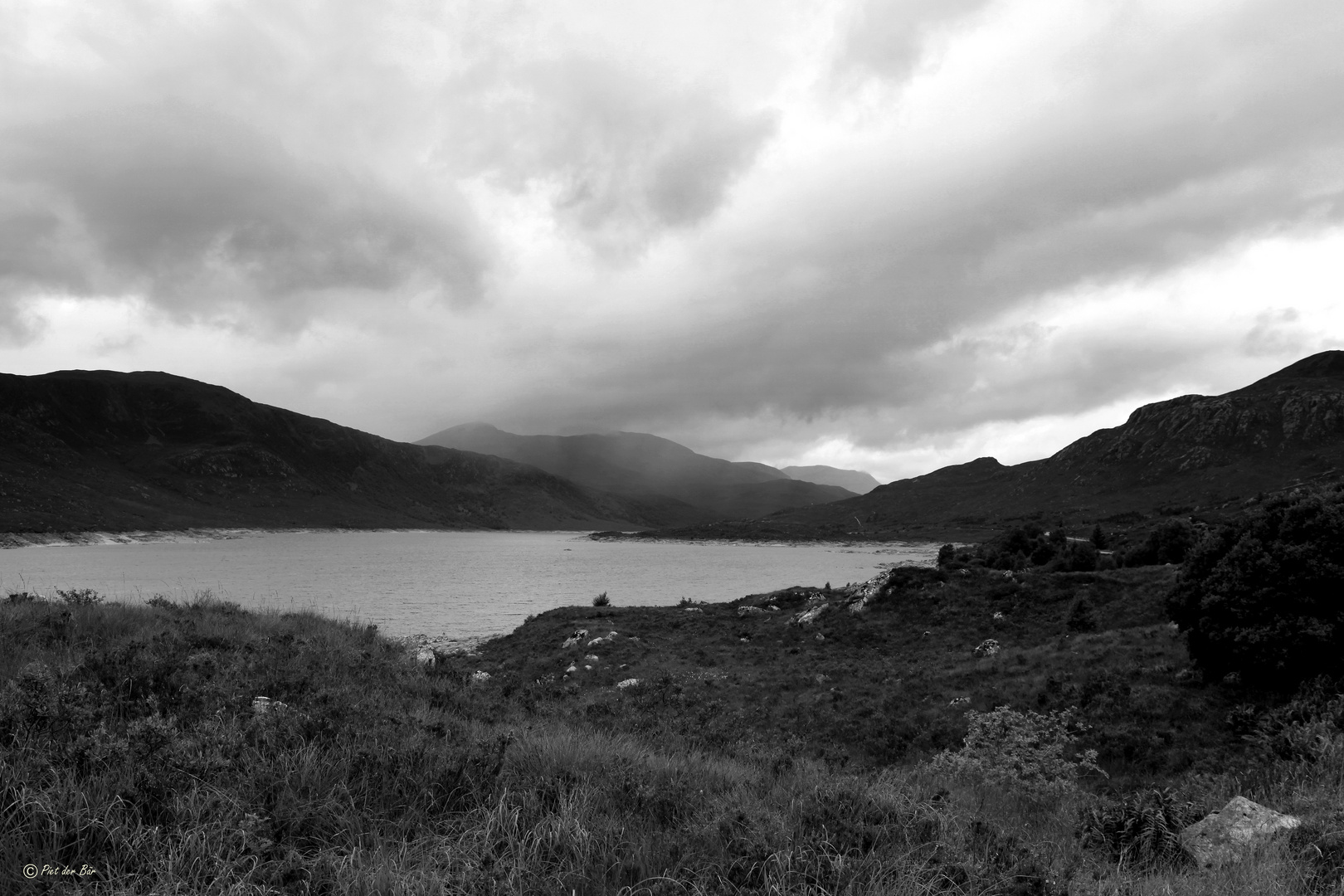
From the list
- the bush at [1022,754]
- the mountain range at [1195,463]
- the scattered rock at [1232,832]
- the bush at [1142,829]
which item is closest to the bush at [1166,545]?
the bush at [1022,754]

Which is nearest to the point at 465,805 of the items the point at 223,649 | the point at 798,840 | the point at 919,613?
the point at 798,840

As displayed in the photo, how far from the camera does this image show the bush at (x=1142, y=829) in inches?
230

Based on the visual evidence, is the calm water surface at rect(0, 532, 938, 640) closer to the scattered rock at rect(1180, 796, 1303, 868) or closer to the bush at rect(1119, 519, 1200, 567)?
the scattered rock at rect(1180, 796, 1303, 868)

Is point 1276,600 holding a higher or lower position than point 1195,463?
lower

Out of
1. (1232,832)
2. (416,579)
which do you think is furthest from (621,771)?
(416,579)

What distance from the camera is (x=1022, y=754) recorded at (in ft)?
40.5

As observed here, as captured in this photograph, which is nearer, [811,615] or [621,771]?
[621,771]

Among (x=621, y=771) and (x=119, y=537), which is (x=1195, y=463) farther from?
(x=119, y=537)

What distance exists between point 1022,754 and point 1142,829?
6718 mm

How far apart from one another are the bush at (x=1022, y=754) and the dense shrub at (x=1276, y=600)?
11.7ft

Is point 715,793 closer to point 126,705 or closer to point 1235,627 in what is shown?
point 126,705

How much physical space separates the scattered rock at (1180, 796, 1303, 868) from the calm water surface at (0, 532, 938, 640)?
26.8 m

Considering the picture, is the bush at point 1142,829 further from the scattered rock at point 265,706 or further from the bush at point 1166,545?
the bush at point 1166,545

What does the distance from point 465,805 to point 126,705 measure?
4.65m
